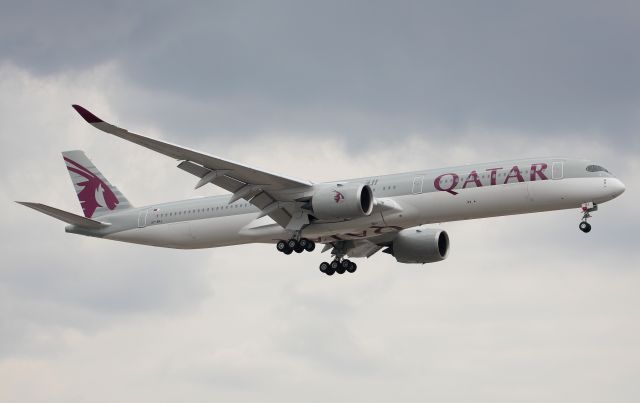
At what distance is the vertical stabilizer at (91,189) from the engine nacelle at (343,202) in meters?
15.2

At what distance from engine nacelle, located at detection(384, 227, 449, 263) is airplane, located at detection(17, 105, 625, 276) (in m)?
1.87

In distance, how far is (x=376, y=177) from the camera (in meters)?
62.4

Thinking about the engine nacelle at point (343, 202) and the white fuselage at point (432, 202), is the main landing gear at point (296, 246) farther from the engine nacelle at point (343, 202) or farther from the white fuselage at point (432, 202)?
the engine nacelle at point (343, 202)

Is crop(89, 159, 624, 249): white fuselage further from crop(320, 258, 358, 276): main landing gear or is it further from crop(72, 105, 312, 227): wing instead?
crop(320, 258, 358, 276): main landing gear

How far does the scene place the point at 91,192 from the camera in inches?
2881

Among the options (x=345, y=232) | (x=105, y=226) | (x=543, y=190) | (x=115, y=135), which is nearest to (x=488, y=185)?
(x=543, y=190)

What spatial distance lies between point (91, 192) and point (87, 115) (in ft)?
65.7

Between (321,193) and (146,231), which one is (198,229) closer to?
(146,231)

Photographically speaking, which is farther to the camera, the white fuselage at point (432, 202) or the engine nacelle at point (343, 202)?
the engine nacelle at point (343, 202)

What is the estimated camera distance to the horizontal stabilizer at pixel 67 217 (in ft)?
206

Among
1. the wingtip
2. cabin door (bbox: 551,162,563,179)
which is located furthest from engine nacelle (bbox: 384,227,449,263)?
the wingtip

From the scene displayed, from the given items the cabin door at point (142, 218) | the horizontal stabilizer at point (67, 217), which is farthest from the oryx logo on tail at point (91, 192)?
the cabin door at point (142, 218)

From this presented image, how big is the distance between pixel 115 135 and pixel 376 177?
45.1ft

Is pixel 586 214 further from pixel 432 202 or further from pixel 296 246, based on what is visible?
pixel 296 246
